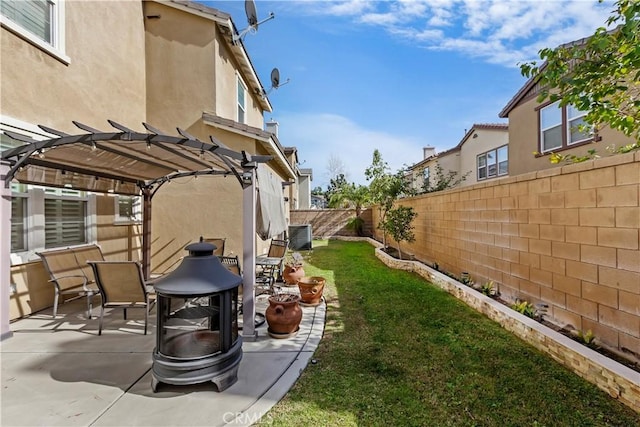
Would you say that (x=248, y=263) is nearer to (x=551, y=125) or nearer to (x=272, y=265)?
(x=272, y=265)

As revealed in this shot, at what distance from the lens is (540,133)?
13.0 meters

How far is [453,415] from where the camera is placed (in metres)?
3.03

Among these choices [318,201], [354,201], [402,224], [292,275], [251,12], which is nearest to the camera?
[292,275]

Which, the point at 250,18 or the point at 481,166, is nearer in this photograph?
the point at 250,18

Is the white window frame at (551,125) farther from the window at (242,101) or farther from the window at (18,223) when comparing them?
the window at (18,223)

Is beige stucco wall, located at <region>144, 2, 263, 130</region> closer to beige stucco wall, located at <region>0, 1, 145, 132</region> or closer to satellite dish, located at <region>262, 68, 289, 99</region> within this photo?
beige stucco wall, located at <region>0, 1, 145, 132</region>

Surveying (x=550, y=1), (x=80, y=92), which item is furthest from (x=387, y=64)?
(x=80, y=92)

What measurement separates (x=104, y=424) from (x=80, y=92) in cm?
695

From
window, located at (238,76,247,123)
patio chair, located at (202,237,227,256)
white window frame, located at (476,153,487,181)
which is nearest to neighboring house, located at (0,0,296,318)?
patio chair, located at (202,237,227,256)

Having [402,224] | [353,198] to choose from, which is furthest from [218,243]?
[353,198]

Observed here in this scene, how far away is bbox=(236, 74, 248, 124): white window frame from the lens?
11.3m

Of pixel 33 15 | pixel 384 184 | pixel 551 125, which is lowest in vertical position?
pixel 384 184

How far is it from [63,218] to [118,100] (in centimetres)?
334

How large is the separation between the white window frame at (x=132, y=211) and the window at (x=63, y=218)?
1002mm
